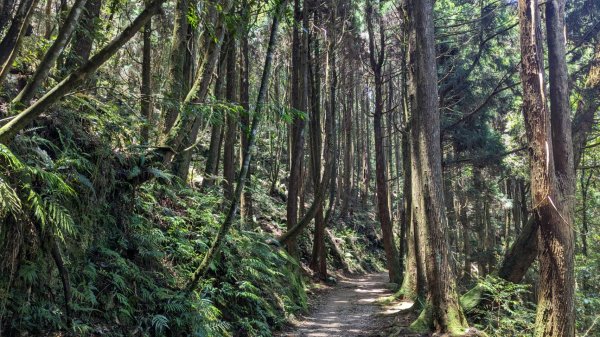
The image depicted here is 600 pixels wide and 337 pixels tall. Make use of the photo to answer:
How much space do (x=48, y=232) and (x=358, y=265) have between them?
21.2 metres

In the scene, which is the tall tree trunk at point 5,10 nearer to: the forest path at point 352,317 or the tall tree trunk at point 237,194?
the tall tree trunk at point 237,194

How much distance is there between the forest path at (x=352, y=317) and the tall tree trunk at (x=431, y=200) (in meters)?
0.93

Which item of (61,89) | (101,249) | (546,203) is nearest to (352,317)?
(546,203)

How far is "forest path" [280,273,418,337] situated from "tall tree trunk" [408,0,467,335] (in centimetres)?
93

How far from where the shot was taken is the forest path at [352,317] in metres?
8.80

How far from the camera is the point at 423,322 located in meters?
8.11

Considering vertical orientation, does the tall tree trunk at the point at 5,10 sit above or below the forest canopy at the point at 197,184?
above

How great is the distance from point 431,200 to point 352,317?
3950mm

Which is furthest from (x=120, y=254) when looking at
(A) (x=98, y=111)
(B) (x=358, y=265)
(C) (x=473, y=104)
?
(B) (x=358, y=265)

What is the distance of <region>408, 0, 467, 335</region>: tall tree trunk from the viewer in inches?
308

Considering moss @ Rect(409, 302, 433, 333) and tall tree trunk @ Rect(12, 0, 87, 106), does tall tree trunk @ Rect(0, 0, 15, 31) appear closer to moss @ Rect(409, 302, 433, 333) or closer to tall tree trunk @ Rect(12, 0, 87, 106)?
tall tree trunk @ Rect(12, 0, 87, 106)

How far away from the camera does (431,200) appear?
8.17 meters

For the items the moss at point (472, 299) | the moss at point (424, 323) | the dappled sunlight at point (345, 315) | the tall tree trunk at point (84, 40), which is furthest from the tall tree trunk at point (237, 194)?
the moss at point (472, 299)

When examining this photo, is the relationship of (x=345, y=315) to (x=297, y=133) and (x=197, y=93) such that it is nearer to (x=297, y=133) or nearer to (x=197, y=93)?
(x=297, y=133)
